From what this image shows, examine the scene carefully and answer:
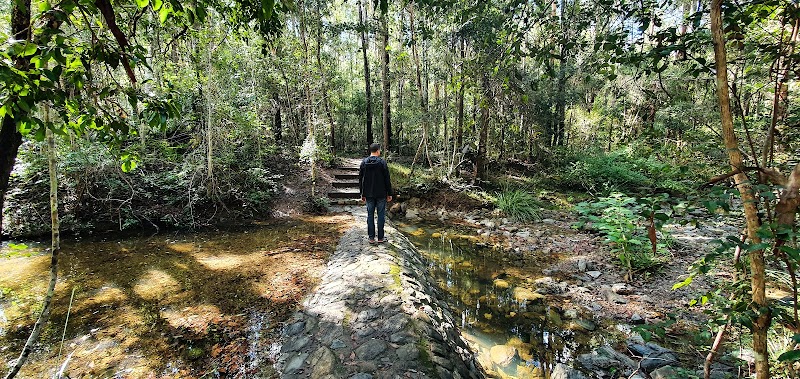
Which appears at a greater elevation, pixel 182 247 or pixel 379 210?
pixel 379 210

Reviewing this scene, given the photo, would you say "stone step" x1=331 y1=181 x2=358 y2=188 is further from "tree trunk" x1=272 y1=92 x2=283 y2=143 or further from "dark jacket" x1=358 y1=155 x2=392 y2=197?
"dark jacket" x1=358 y1=155 x2=392 y2=197

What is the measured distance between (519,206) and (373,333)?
8.15 metres

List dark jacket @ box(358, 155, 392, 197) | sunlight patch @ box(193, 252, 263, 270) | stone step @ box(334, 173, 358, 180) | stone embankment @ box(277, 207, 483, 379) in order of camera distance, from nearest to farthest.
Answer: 1. stone embankment @ box(277, 207, 483, 379)
2. sunlight patch @ box(193, 252, 263, 270)
3. dark jacket @ box(358, 155, 392, 197)
4. stone step @ box(334, 173, 358, 180)

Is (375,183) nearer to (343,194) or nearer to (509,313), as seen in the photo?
Result: (509,313)

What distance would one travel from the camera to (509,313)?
5047 millimetres

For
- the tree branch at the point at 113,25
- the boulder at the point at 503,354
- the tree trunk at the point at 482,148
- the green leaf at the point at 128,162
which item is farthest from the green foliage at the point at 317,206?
the tree branch at the point at 113,25

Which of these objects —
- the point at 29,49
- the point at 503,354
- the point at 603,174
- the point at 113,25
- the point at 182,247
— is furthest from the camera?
the point at 603,174

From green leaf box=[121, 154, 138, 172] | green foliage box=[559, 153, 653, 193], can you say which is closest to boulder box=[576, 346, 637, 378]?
green leaf box=[121, 154, 138, 172]

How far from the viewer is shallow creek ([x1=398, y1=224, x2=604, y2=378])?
13.4 feet

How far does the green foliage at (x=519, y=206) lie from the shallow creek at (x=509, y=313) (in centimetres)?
292

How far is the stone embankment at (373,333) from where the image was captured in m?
2.99

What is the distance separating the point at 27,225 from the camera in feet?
22.8

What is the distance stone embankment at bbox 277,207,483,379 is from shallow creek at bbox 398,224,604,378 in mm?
660

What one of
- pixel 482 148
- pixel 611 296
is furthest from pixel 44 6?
pixel 482 148
